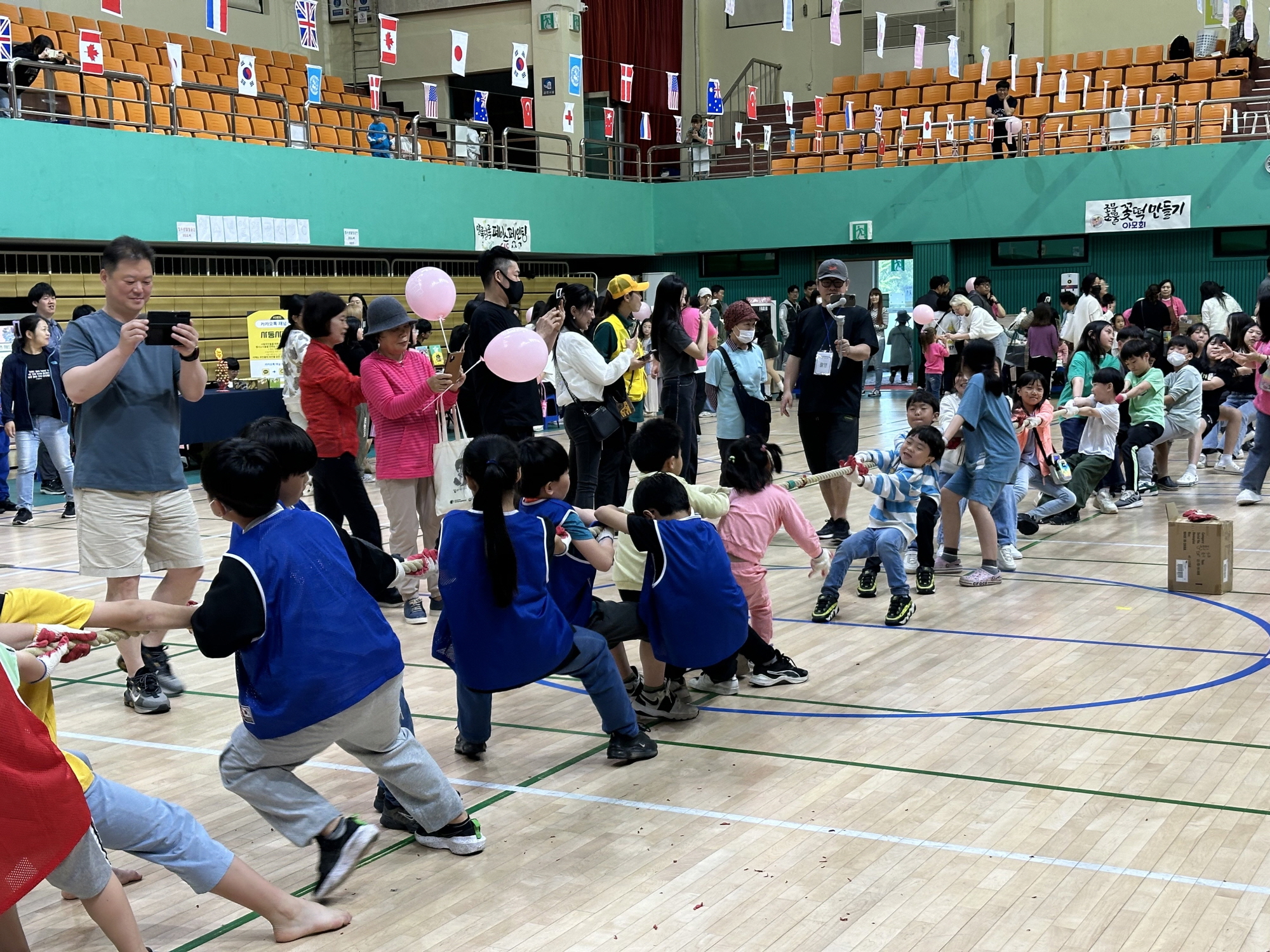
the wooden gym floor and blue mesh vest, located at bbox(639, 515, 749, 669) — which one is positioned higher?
blue mesh vest, located at bbox(639, 515, 749, 669)

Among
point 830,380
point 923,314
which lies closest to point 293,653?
point 830,380

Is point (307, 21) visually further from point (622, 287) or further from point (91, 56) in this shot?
point (622, 287)

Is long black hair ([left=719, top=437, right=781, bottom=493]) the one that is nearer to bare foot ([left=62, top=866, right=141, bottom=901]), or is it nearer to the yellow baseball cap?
the yellow baseball cap

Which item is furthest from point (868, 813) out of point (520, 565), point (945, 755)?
point (520, 565)

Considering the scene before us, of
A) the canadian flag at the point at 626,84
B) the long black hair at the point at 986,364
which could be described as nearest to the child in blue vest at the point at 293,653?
the long black hair at the point at 986,364

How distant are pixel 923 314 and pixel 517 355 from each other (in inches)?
430

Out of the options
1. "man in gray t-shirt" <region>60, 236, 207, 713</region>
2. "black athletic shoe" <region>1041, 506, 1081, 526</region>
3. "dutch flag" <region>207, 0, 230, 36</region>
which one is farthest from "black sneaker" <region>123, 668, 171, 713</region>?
"dutch flag" <region>207, 0, 230, 36</region>

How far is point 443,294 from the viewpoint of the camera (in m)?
6.48

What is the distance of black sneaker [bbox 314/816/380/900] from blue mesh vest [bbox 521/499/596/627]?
1073 mm

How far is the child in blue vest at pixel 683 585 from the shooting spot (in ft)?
14.3

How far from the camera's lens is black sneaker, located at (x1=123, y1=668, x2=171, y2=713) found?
196 inches

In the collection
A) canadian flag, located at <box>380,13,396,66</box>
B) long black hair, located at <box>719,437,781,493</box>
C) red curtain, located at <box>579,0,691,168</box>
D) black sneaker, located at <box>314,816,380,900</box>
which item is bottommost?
black sneaker, located at <box>314,816,380,900</box>

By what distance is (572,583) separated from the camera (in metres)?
4.28

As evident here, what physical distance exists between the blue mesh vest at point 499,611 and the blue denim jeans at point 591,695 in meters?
0.10
